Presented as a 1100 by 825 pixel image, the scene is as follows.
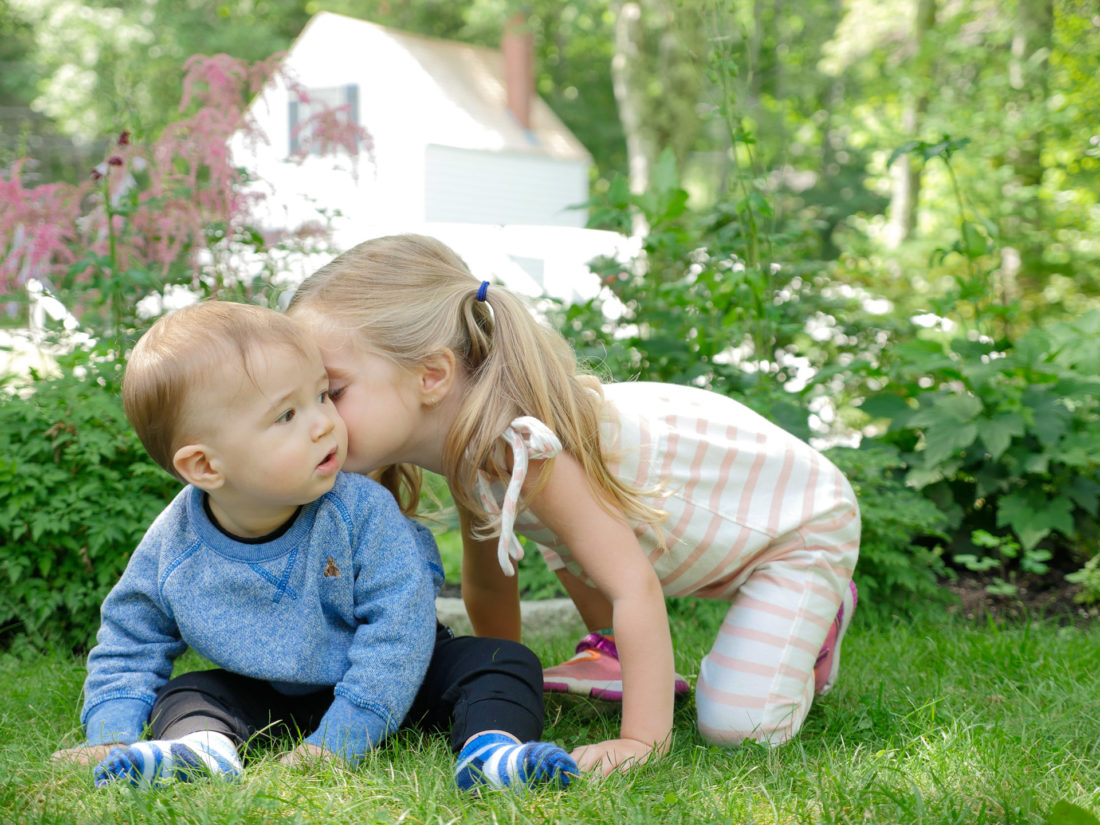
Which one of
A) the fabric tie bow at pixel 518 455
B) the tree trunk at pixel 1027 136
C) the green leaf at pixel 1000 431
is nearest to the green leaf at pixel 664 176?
the green leaf at pixel 1000 431

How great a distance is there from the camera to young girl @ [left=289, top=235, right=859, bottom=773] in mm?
1939

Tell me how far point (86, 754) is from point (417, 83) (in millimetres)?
18380

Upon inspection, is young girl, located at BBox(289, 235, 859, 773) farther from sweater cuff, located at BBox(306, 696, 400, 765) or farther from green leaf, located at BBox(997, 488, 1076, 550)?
green leaf, located at BBox(997, 488, 1076, 550)

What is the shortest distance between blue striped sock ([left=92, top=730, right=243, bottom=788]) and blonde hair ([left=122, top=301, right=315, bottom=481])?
48cm

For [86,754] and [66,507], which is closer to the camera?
[86,754]

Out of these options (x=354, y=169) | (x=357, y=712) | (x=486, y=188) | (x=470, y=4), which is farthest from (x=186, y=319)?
(x=470, y=4)

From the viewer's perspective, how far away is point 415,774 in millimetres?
1715

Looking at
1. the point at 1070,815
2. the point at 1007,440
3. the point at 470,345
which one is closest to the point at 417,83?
the point at 1007,440

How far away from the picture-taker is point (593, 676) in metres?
2.30

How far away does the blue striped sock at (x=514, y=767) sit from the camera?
1.66 meters

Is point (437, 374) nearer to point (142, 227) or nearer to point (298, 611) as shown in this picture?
point (298, 611)

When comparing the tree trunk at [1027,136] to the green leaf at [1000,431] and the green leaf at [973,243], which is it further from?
the green leaf at [1000,431]

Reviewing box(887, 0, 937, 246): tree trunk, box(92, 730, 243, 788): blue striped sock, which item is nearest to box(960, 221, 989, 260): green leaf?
box(92, 730, 243, 788): blue striped sock

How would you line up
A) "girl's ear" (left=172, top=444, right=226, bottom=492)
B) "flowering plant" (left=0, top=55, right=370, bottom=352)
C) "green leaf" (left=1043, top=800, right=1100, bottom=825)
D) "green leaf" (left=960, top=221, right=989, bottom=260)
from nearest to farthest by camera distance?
"green leaf" (left=1043, top=800, right=1100, bottom=825) → "girl's ear" (left=172, top=444, right=226, bottom=492) → "flowering plant" (left=0, top=55, right=370, bottom=352) → "green leaf" (left=960, top=221, right=989, bottom=260)
